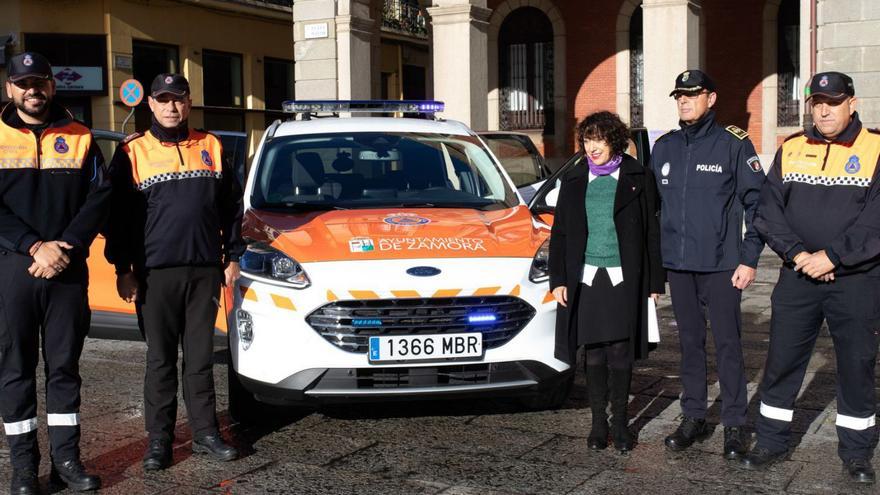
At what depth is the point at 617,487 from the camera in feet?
16.1

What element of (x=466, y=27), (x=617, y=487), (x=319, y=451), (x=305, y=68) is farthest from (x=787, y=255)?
(x=305, y=68)

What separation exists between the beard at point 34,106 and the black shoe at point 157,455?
1.61 meters

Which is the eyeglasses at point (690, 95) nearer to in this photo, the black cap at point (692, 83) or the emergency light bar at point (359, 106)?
the black cap at point (692, 83)

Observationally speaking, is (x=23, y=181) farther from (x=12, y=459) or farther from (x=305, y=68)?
(x=305, y=68)

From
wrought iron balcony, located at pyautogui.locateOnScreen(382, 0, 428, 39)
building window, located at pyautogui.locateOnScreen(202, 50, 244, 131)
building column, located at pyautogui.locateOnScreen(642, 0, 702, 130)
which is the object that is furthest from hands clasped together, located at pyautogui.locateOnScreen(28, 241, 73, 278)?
wrought iron balcony, located at pyautogui.locateOnScreen(382, 0, 428, 39)

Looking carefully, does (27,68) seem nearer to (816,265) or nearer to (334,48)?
(816,265)

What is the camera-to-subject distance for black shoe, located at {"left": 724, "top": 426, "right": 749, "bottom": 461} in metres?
5.36

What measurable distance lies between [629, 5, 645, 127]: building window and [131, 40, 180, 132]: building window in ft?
36.6

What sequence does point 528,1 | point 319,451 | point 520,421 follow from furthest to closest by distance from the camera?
point 528,1 < point 520,421 < point 319,451

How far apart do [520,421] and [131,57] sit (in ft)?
74.9

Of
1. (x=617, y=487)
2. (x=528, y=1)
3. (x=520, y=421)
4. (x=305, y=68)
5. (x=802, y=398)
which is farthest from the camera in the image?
(x=528, y=1)

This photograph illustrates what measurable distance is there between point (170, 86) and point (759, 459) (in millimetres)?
3241

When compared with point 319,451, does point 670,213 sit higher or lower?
higher

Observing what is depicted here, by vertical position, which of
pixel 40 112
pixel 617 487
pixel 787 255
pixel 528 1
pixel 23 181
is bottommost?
pixel 617 487
